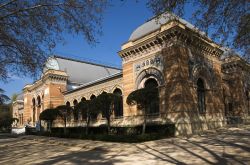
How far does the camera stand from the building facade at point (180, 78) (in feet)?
67.2

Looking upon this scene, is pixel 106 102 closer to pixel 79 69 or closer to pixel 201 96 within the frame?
pixel 201 96

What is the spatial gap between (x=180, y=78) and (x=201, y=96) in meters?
4.12

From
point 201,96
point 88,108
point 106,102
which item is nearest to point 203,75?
point 201,96

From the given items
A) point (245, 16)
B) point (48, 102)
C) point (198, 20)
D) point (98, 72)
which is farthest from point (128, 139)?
point (98, 72)

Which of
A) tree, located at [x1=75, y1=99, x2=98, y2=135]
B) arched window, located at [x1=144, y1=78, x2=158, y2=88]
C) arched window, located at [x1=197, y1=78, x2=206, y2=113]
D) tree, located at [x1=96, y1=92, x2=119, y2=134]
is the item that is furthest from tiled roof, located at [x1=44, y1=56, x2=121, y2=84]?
arched window, located at [x1=197, y1=78, x2=206, y2=113]

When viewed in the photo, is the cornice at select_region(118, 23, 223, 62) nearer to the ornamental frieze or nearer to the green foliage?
the ornamental frieze

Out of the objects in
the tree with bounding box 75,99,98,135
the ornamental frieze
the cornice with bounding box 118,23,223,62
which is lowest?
the tree with bounding box 75,99,98,135

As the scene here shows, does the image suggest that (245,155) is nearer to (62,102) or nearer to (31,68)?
(31,68)

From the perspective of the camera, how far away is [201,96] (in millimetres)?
23375

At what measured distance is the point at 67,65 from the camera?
140 feet

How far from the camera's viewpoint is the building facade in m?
20.5

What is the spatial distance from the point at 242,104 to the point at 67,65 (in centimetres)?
2571

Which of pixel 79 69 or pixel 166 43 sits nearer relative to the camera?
pixel 166 43

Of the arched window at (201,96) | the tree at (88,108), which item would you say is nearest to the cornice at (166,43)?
the arched window at (201,96)
